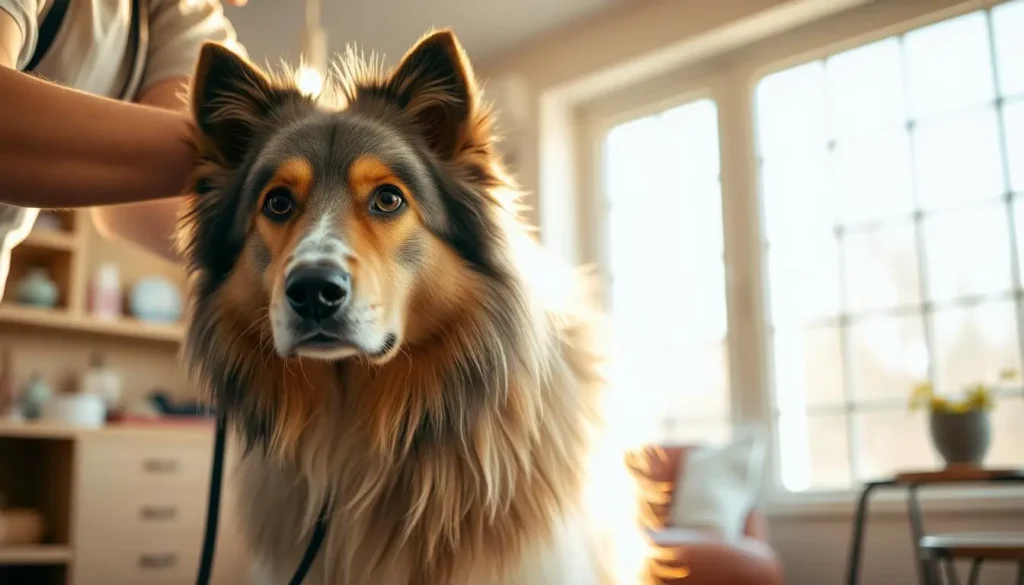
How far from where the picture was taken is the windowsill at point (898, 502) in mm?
3275

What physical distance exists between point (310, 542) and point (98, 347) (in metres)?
3.96

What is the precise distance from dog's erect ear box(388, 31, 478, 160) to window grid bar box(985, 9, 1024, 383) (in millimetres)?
2858

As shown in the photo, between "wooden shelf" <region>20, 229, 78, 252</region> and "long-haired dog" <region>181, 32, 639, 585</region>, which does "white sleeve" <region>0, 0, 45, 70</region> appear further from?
"wooden shelf" <region>20, 229, 78, 252</region>

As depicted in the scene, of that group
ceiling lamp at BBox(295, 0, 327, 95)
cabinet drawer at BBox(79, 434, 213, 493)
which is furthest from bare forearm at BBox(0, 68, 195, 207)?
cabinet drawer at BBox(79, 434, 213, 493)

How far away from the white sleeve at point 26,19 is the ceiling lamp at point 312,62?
15.1 inches

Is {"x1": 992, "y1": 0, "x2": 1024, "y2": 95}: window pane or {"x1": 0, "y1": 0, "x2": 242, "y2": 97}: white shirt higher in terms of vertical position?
{"x1": 992, "y1": 0, "x2": 1024, "y2": 95}: window pane

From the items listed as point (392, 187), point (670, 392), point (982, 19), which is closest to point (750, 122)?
point (982, 19)

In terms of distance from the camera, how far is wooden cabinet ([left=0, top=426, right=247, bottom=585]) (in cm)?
399

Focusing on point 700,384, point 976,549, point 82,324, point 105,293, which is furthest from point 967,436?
point 105,293

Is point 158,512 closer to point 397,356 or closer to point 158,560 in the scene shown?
point 158,560

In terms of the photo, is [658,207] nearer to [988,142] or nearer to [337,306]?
[988,142]

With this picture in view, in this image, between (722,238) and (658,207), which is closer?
(722,238)

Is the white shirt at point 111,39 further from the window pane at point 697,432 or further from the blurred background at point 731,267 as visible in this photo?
the window pane at point 697,432

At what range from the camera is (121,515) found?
13.4 feet
